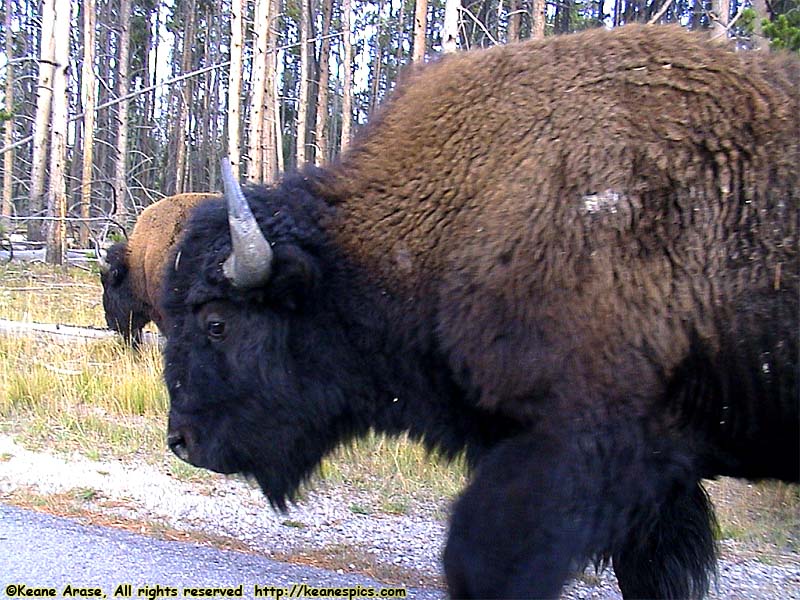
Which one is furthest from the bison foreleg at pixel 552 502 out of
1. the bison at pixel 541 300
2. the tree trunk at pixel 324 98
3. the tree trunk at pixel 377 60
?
the tree trunk at pixel 377 60

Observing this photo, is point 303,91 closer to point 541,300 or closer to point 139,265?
point 139,265

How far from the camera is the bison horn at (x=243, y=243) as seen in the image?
3.01 m

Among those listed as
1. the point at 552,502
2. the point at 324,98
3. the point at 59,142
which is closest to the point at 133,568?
the point at 552,502

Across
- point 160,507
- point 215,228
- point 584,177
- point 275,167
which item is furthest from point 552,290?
point 275,167

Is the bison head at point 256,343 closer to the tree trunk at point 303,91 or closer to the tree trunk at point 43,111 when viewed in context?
the tree trunk at point 43,111

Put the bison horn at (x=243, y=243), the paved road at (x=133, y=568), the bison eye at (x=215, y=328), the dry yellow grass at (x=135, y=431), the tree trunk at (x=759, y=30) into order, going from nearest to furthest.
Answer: the bison horn at (x=243, y=243)
the bison eye at (x=215, y=328)
the paved road at (x=133, y=568)
the dry yellow grass at (x=135, y=431)
the tree trunk at (x=759, y=30)

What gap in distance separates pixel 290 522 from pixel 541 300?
261 cm

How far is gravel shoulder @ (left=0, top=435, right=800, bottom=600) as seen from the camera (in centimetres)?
400

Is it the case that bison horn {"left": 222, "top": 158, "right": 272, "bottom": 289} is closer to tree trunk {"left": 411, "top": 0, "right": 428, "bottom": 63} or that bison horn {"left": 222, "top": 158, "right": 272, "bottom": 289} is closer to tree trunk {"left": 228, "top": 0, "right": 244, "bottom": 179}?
tree trunk {"left": 411, "top": 0, "right": 428, "bottom": 63}

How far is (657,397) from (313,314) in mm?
1321

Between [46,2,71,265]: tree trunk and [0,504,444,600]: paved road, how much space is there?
1307cm

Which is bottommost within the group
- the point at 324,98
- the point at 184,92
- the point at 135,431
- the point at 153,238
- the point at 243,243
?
the point at 135,431

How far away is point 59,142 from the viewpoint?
1620 centimetres

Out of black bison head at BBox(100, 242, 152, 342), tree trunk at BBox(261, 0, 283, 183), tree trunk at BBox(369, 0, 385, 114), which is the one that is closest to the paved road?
black bison head at BBox(100, 242, 152, 342)
